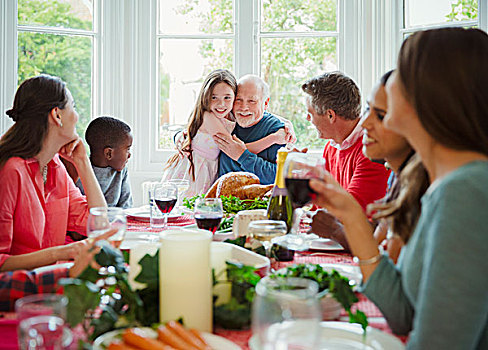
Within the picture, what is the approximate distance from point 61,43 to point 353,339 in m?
4.22

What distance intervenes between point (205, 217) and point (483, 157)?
1.02 m

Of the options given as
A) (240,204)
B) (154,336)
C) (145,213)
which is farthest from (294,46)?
(154,336)

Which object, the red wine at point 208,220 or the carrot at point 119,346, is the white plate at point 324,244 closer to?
the red wine at point 208,220

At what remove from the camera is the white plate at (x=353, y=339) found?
0.92 meters

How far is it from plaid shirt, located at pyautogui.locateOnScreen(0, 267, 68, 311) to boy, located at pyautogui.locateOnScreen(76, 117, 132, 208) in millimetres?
1759

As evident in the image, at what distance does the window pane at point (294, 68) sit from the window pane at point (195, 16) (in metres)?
0.42

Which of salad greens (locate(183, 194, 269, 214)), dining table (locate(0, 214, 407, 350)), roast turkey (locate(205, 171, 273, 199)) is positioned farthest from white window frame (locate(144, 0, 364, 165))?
dining table (locate(0, 214, 407, 350))

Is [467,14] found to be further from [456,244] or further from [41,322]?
[41,322]

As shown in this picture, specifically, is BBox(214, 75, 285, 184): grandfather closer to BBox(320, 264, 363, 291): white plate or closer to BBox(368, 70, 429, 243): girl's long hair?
BBox(320, 264, 363, 291): white plate

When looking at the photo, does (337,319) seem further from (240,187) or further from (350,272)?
(240,187)

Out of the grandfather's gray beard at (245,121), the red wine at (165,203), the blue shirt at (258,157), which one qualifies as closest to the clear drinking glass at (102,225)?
the red wine at (165,203)

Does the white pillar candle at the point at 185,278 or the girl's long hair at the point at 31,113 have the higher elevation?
the girl's long hair at the point at 31,113

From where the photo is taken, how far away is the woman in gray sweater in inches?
32.0

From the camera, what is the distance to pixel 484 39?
3.01 feet
